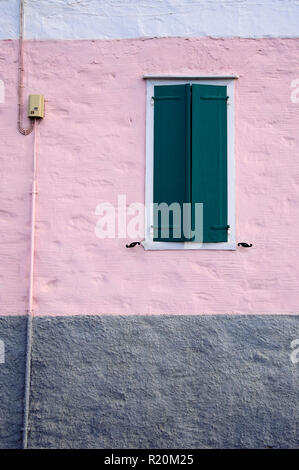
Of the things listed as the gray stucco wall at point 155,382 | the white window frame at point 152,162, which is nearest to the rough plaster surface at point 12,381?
the gray stucco wall at point 155,382

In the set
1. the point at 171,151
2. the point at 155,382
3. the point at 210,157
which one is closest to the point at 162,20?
the point at 171,151

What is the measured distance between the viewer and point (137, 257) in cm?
521

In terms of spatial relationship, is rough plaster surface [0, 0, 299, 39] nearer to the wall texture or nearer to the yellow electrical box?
the wall texture

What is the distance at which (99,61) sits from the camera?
17.8ft

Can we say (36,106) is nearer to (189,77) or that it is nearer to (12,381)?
(189,77)

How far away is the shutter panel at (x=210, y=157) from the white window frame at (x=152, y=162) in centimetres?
5

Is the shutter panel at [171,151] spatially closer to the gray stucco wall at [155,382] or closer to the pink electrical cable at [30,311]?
the gray stucco wall at [155,382]

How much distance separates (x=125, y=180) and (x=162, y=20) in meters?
1.51

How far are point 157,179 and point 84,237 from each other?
0.82 m

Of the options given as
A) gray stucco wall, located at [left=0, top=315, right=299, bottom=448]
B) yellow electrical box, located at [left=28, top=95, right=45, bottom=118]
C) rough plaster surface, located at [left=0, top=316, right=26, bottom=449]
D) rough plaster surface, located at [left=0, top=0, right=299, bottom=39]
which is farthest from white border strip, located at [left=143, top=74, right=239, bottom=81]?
rough plaster surface, located at [left=0, top=316, right=26, bottom=449]

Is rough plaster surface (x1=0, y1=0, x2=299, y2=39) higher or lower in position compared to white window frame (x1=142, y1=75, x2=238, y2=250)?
higher

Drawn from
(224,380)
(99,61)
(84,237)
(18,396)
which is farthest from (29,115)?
(224,380)

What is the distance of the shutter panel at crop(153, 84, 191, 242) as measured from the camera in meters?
5.25

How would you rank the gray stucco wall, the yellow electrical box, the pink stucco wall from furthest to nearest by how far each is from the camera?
the yellow electrical box
the pink stucco wall
the gray stucco wall
